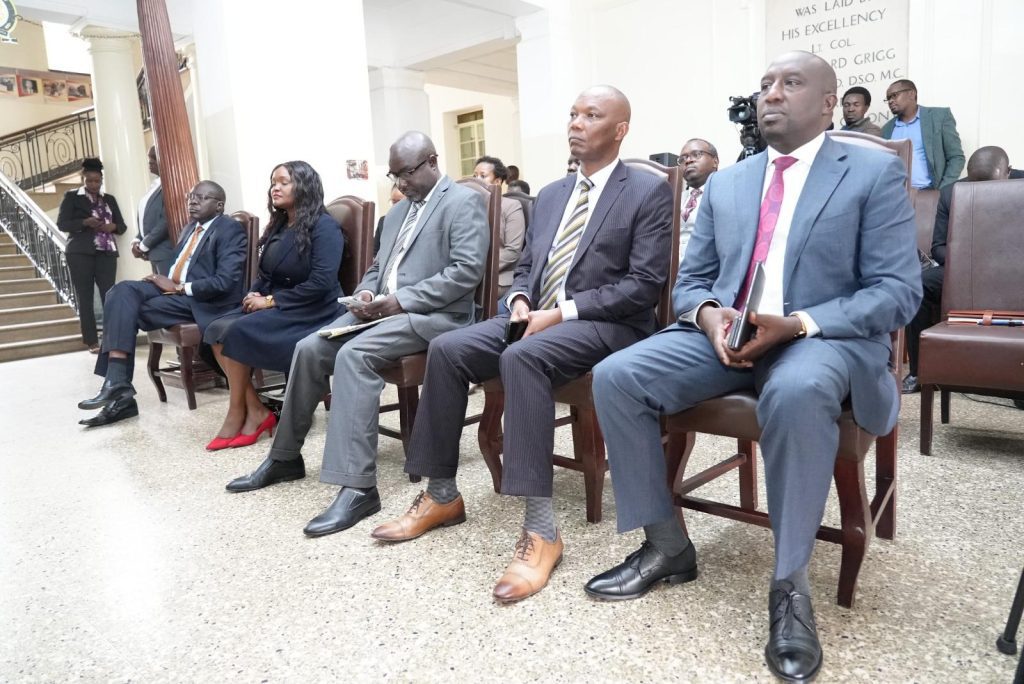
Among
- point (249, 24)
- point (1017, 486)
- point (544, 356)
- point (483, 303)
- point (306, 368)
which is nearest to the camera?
point (544, 356)

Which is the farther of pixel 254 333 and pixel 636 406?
pixel 254 333

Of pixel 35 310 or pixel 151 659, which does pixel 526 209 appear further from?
pixel 35 310

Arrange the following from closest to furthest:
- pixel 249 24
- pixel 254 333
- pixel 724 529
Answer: pixel 724 529, pixel 254 333, pixel 249 24

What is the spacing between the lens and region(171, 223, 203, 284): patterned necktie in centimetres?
369

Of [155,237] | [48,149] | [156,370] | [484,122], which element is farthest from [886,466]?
[48,149]

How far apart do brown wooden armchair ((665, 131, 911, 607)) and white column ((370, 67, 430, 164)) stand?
24.4ft

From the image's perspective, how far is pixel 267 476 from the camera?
8.00ft

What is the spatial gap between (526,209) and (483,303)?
1568 mm

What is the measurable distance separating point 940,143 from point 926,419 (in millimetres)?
3233

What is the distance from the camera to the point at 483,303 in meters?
2.51

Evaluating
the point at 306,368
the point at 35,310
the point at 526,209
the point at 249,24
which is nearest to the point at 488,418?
the point at 306,368

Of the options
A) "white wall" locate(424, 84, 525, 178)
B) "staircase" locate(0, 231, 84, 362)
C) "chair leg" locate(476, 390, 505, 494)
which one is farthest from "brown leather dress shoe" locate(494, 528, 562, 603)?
"white wall" locate(424, 84, 525, 178)

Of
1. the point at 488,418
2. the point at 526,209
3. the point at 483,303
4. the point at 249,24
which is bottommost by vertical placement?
the point at 488,418

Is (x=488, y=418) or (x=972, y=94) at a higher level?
(x=972, y=94)
